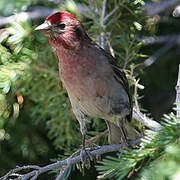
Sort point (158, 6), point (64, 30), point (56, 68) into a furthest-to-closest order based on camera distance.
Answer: point (158, 6)
point (56, 68)
point (64, 30)

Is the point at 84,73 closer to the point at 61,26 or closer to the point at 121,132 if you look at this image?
the point at 61,26

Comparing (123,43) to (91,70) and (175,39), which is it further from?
(175,39)

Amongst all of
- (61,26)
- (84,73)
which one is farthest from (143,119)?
(61,26)

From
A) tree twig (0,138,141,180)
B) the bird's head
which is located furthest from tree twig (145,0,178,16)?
tree twig (0,138,141,180)

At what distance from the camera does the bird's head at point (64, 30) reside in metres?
3.04

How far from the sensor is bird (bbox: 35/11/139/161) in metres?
3.08

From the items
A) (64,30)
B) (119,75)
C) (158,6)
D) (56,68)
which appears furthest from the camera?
(158,6)

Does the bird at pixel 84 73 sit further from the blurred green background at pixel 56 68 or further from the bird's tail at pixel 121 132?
the blurred green background at pixel 56 68

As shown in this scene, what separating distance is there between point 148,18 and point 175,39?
1053 mm

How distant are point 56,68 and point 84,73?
37.4 inches

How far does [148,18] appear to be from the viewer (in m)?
3.64

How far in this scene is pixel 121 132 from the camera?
350 cm

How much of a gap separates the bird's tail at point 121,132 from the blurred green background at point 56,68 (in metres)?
0.21

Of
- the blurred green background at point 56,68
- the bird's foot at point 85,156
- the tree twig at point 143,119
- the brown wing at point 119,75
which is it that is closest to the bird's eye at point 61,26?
the blurred green background at point 56,68
